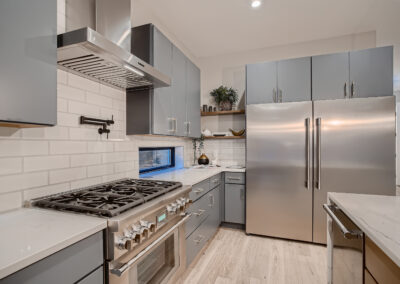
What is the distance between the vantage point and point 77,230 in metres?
0.86

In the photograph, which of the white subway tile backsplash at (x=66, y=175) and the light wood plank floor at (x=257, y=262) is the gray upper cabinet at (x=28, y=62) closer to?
the white subway tile backsplash at (x=66, y=175)

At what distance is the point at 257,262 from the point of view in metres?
2.18

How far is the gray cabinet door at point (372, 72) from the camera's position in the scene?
2.40 metres

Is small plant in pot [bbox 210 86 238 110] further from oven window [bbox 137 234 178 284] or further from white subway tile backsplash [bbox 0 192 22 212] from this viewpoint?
white subway tile backsplash [bbox 0 192 22 212]

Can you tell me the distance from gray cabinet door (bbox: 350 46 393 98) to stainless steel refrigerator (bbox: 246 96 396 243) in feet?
0.52

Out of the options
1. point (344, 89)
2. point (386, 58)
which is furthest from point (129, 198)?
point (386, 58)

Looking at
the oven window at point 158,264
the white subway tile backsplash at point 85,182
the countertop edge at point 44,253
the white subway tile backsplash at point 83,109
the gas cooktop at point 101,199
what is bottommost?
the oven window at point 158,264

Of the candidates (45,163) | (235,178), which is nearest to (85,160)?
(45,163)

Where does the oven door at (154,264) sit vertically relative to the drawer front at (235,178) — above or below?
below

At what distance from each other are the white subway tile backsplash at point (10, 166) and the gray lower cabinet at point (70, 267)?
2.19 ft

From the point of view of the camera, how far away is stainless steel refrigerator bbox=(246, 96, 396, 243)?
234cm

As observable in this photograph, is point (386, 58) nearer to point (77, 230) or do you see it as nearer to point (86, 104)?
point (86, 104)

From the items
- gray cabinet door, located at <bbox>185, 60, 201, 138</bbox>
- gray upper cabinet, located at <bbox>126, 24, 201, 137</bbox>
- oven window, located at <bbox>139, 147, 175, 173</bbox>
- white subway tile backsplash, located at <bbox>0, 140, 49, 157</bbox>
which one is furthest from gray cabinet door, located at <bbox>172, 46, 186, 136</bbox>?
white subway tile backsplash, located at <bbox>0, 140, 49, 157</bbox>

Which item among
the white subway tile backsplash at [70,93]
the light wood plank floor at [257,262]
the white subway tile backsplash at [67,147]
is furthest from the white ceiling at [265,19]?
the light wood plank floor at [257,262]
